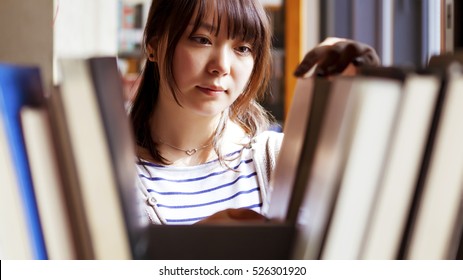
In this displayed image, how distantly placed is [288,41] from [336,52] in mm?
2931

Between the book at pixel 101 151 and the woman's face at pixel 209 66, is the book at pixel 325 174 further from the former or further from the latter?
the woman's face at pixel 209 66

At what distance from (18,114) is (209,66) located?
2.18 ft

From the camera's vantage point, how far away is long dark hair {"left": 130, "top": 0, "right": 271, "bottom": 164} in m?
1.11

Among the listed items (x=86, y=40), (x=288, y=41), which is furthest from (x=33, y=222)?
(x=288, y=41)

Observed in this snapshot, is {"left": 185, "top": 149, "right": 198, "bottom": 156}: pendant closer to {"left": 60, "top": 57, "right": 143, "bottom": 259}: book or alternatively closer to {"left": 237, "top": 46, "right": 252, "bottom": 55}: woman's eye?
{"left": 237, "top": 46, "right": 252, "bottom": 55}: woman's eye

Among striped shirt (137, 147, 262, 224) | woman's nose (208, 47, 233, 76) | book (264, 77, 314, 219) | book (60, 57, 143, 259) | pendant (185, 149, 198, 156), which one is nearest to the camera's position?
book (60, 57, 143, 259)

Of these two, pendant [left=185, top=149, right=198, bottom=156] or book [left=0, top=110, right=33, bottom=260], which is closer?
book [left=0, top=110, right=33, bottom=260]

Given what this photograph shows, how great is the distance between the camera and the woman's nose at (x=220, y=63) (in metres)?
1.07

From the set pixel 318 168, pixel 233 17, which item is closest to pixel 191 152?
pixel 233 17

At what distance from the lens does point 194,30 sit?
109 centimetres

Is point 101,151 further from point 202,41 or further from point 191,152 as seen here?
point 191,152

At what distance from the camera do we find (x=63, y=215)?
17.3 inches

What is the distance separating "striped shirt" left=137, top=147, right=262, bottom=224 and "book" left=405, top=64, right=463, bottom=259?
731 mm

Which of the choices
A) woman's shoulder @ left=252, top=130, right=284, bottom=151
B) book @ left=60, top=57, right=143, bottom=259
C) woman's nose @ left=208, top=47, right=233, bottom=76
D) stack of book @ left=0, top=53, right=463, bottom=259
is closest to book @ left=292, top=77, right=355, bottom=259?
stack of book @ left=0, top=53, right=463, bottom=259
